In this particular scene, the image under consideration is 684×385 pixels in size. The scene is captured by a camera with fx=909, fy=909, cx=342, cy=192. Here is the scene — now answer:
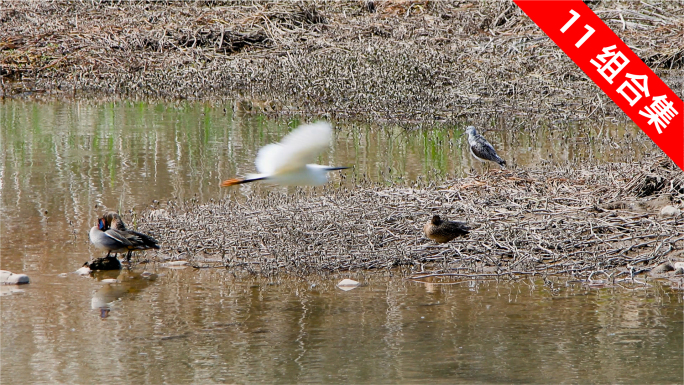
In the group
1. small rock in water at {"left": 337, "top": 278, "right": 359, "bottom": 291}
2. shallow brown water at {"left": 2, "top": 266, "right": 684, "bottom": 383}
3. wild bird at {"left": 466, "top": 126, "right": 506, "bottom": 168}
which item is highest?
wild bird at {"left": 466, "top": 126, "right": 506, "bottom": 168}

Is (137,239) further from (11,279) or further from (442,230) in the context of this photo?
(442,230)

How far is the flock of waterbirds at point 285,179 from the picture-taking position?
6.84 metres

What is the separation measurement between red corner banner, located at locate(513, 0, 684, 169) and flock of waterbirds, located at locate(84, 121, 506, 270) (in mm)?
1641

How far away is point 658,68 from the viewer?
17.0 m

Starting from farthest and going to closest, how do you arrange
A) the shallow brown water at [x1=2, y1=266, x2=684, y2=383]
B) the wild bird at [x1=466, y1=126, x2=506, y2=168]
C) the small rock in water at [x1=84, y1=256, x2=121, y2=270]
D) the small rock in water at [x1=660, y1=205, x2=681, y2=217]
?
the wild bird at [x1=466, y1=126, x2=506, y2=168]
the small rock in water at [x1=660, y1=205, x2=681, y2=217]
the small rock in water at [x1=84, y1=256, x2=121, y2=270]
the shallow brown water at [x1=2, y1=266, x2=684, y2=383]

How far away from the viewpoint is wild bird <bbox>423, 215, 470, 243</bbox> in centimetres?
730

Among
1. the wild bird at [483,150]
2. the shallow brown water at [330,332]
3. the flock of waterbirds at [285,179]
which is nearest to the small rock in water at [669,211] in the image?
the shallow brown water at [330,332]

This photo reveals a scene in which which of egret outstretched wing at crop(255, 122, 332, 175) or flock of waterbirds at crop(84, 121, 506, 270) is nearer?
egret outstretched wing at crop(255, 122, 332, 175)

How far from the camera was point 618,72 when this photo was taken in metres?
7.32

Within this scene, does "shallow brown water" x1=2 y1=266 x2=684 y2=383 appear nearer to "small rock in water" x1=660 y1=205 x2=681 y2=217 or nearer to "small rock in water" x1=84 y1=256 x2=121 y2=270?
"small rock in water" x1=84 y1=256 x2=121 y2=270

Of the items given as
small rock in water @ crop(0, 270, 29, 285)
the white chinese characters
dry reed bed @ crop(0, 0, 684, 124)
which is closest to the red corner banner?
the white chinese characters

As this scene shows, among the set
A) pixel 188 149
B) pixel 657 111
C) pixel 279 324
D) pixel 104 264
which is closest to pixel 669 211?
pixel 657 111

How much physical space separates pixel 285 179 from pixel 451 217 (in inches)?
66.7

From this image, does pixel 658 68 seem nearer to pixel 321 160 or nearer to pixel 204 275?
pixel 321 160
